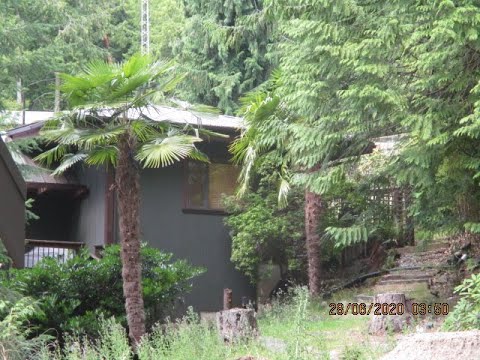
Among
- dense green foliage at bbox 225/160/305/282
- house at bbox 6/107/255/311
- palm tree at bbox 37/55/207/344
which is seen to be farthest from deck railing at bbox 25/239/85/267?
palm tree at bbox 37/55/207/344

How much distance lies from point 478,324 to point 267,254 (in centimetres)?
972

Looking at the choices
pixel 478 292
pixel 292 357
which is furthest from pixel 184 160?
pixel 292 357

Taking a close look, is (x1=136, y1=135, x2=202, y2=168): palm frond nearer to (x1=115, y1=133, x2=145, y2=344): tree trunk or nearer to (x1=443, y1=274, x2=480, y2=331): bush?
(x1=115, y1=133, x2=145, y2=344): tree trunk

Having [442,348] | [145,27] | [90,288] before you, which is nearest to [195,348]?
[442,348]

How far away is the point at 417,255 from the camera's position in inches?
604

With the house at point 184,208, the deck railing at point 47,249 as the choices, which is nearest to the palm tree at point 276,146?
the house at point 184,208

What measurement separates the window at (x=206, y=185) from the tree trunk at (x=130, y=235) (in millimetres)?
6094

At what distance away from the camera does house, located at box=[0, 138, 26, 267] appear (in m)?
7.39

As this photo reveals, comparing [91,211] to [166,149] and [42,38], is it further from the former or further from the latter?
[42,38]

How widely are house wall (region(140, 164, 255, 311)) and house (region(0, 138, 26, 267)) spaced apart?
8.47 metres

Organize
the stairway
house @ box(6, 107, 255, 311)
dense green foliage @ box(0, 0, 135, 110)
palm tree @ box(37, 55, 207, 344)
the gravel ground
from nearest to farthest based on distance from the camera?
the gravel ground → palm tree @ box(37, 55, 207, 344) → the stairway → house @ box(6, 107, 255, 311) → dense green foliage @ box(0, 0, 135, 110)

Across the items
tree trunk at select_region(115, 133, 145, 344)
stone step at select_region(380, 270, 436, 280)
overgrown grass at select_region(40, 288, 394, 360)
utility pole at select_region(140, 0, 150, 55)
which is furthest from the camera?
utility pole at select_region(140, 0, 150, 55)

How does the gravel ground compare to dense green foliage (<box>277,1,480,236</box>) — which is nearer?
the gravel ground

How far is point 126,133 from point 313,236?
5507mm
